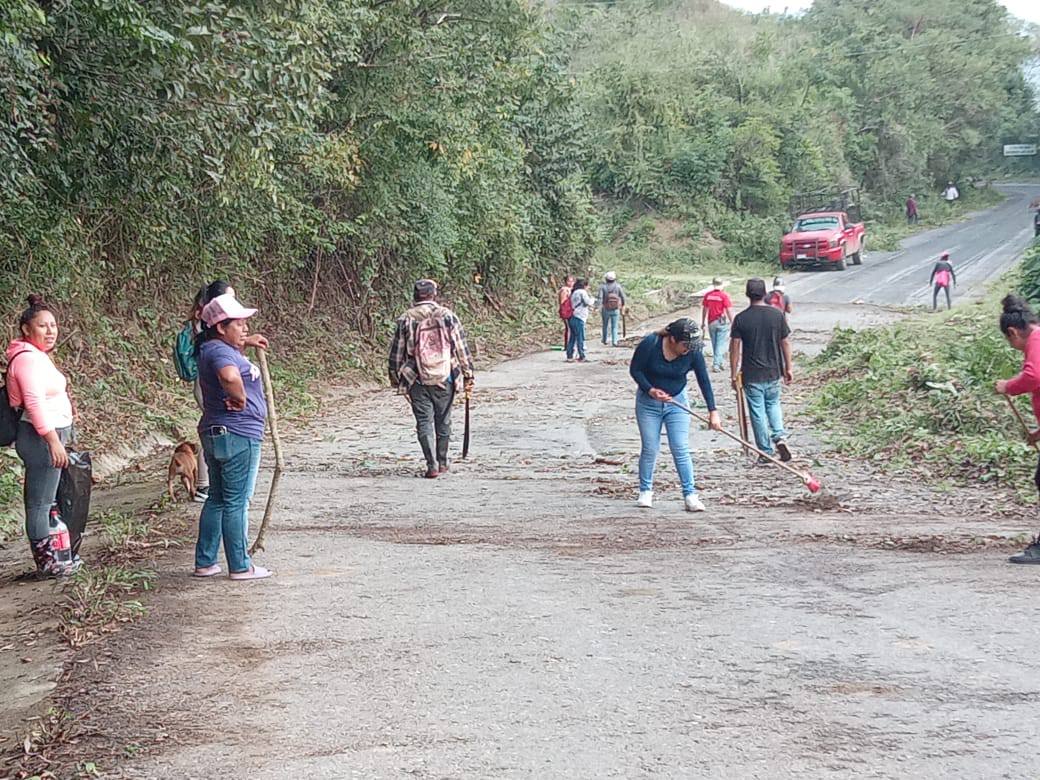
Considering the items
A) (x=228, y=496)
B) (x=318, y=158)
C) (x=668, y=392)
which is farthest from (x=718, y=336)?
(x=228, y=496)

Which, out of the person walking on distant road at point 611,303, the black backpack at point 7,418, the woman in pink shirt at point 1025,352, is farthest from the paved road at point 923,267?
the black backpack at point 7,418

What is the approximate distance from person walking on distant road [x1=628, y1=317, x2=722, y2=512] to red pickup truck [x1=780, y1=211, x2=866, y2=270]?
35.4 meters

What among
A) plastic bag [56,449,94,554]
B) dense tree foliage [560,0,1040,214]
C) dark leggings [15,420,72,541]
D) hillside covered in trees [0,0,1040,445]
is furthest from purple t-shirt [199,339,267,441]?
dense tree foliage [560,0,1040,214]

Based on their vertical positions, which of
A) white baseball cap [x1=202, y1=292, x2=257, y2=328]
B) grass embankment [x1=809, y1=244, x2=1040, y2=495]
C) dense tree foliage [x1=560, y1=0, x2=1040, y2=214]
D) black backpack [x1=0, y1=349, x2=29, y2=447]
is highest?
dense tree foliage [x1=560, y1=0, x2=1040, y2=214]

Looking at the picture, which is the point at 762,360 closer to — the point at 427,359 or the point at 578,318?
the point at 427,359

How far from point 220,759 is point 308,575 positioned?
3071 millimetres

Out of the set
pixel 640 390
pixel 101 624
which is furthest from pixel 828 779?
pixel 640 390

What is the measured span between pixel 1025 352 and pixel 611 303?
19278 millimetres

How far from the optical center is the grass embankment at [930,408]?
12.1m

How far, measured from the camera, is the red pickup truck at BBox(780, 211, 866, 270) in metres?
44.2

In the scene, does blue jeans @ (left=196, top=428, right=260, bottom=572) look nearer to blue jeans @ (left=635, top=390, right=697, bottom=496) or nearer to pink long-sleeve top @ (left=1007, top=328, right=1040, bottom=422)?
blue jeans @ (left=635, top=390, right=697, bottom=496)

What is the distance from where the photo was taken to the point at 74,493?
830cm

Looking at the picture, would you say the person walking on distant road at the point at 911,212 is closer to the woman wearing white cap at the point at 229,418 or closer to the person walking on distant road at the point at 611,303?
the person walking on distant road at the point at 611,303

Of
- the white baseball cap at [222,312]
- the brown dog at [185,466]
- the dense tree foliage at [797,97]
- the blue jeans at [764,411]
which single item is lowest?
the blue jeans at [764,411]
